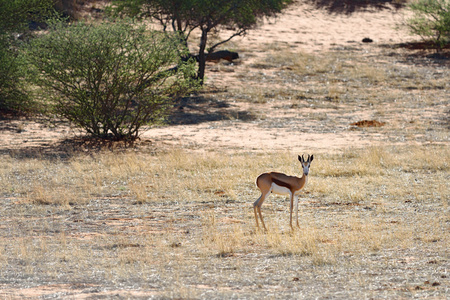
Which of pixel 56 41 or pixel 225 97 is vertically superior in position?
pixel 56 41

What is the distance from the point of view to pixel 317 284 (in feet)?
19.7

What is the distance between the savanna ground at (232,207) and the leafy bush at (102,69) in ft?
3.01

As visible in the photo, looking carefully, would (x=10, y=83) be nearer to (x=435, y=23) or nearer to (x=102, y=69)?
(x=102, y=69)

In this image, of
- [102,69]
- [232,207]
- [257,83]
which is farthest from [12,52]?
[232,207]

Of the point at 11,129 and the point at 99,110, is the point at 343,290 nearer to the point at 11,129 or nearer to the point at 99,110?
the point at 99,110

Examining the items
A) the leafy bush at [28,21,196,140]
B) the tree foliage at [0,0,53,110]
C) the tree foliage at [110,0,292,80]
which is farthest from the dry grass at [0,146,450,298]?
the tree foliage at [110,0,292,80]

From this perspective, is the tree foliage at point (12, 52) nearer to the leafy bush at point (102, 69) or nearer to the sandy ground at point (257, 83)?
the sandy ground at point (257, 83)

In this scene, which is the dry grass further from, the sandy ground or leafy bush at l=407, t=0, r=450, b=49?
leafy bush at l=407, t=0, r=450, b=49

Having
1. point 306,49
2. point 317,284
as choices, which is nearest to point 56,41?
point 317,284

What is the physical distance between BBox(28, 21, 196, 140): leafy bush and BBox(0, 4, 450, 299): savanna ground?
92 cm

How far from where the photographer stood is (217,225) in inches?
341

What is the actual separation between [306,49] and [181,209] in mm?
27898

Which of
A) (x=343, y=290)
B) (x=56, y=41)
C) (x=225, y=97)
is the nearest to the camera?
(x=343, y=290)

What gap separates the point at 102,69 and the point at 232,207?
7721 millimetres
